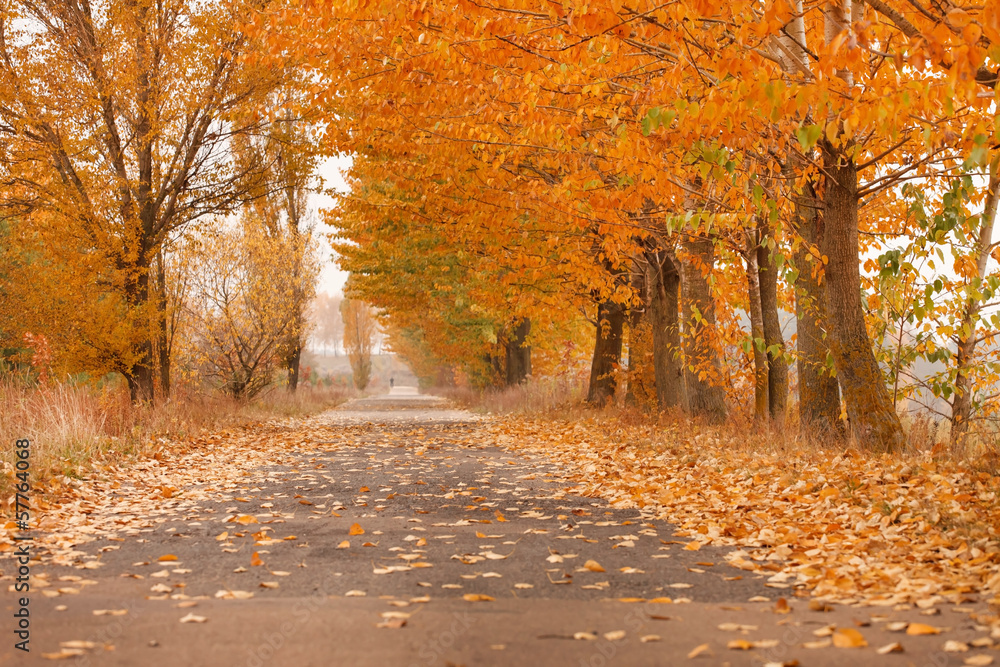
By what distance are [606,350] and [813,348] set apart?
866 cm

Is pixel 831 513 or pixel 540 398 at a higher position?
pixel 540 398

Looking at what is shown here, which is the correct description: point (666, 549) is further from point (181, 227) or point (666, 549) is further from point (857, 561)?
point (181, 227)

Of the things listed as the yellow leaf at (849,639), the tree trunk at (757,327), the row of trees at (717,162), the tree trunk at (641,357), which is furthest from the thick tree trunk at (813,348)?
the yellow leaf at (849,639)

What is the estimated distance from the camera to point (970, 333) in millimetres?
9570

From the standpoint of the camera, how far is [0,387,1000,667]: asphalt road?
348 centimetres

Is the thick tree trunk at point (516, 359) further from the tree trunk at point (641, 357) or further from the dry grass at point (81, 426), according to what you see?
the dry grass at point (81, 426)

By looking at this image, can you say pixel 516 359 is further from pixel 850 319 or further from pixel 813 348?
pixel 850 319

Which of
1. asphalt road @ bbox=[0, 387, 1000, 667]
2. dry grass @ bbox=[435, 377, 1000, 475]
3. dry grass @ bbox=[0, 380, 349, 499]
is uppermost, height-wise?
dry grass @ bbox=[0, 380, 349, 499]

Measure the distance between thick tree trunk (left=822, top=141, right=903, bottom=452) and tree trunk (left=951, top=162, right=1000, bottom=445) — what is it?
1513 millimetres

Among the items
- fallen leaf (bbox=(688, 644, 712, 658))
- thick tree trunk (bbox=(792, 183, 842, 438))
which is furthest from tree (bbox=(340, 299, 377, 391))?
fallen leaf (bbox=(688, 644, 712, 658))

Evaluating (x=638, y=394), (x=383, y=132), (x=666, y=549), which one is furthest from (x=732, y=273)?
(x=666, y=549)

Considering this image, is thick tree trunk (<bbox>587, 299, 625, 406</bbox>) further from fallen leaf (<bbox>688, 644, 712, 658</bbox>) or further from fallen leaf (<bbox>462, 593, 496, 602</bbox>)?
fallen leaf (<bbox>688, 644, 712, 658</bbox>)

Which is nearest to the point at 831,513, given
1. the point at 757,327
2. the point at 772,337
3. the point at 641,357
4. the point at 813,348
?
the point at 813,348

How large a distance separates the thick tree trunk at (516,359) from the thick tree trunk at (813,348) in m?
15.9
